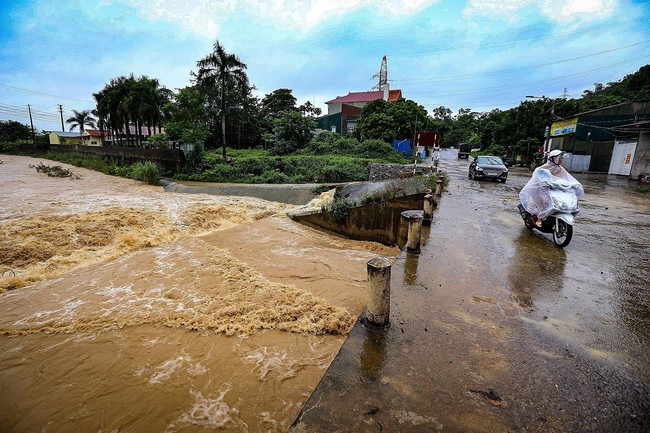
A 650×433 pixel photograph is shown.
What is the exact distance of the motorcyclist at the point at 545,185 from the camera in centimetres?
598

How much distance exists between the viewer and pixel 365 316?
11.0 ft

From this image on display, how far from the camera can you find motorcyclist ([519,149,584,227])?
5.98m

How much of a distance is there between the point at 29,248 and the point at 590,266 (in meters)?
13.0

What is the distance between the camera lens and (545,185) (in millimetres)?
6043

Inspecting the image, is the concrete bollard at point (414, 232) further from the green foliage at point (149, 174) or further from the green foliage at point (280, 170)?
the green foliage at point (149, 174)

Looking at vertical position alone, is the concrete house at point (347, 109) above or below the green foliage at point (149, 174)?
above

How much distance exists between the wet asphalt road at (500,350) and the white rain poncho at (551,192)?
895 mm

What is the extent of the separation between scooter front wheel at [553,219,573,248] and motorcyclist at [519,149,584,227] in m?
0.30

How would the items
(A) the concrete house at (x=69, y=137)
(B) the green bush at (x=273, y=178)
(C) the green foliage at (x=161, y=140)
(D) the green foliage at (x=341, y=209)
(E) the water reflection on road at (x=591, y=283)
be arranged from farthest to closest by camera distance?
(A) the concrete house at (x=69, y=137) < (C) the green foliage at (x=161, y=140) < (B) the green bush at (x=273, y=178) < (D) the green foliage at (x=341, y=209) < (E) the water reflection on road at (x=591, y=283)

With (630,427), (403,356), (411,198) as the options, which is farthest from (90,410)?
(411,198)

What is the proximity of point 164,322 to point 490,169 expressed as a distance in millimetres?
17340

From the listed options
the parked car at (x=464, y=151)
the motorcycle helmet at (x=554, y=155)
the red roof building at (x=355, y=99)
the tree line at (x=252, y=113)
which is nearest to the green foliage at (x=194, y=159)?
the tree line at (x=252, y=113)

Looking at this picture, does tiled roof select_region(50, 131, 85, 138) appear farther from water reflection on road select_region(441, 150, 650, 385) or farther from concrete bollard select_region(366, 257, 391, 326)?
water reflection on road select_region(441, 150, 650, 385)

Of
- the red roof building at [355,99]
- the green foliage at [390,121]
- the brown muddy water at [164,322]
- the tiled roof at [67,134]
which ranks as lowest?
the brown muddy water at [164,322]
